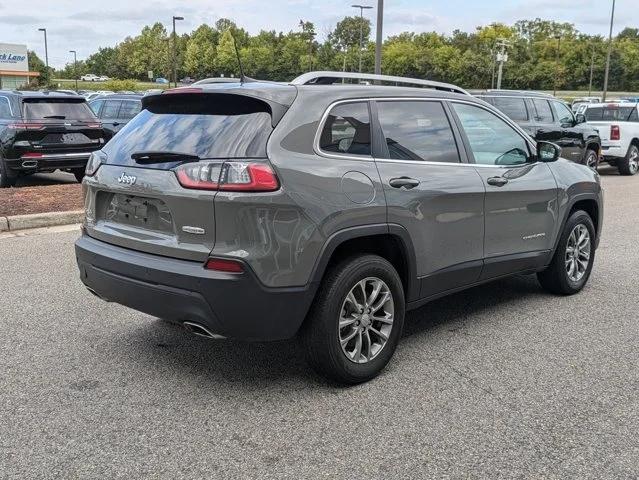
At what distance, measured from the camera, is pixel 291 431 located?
3.23m

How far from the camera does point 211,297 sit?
3.23m

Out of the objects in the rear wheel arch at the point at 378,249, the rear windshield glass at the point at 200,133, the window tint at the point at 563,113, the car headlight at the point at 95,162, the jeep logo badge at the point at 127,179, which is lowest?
the rear wheel arch at the point at 378,249

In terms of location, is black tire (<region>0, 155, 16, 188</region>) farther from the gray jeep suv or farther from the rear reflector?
the rear reflector

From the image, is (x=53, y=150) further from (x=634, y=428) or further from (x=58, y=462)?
(x=634, y=428)

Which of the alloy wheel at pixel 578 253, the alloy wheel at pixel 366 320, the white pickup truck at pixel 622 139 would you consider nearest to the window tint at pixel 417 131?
the alloy wheel at pixel 366 320

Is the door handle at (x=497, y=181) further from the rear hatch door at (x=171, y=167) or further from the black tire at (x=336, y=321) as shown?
the rear hatch door at (x=171, y=167)

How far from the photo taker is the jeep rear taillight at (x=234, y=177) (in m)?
3.24

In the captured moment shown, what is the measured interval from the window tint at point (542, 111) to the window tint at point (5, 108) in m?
10.5

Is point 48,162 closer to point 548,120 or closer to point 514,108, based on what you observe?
point 514,108

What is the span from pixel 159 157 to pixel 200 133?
271 mm

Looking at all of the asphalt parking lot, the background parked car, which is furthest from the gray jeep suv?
the background parked car

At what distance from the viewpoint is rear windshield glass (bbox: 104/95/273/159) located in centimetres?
338

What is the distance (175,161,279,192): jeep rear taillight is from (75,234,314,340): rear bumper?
0.41 meters

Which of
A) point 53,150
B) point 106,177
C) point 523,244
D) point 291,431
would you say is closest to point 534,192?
point 523,244
